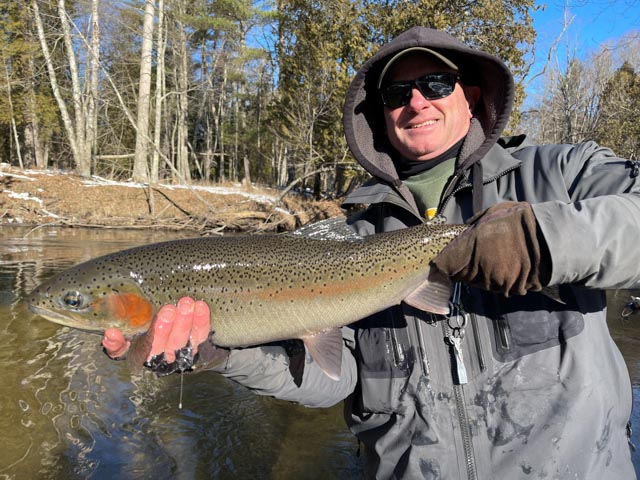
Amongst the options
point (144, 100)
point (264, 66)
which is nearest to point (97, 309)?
point (144, 100)

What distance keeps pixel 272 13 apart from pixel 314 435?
23.8 metres

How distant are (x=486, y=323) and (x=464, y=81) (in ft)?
5.30

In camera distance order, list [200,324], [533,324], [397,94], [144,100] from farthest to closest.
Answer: [144,100]
[397,94]
[200,324]
[533,324]

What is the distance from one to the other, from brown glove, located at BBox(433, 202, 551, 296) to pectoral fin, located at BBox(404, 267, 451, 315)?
206mm

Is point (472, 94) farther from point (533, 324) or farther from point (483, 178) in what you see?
point (533, 324)

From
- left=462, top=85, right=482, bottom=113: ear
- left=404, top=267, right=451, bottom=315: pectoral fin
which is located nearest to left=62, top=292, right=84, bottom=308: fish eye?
left=404, top=267, right=451, bottom=315: pectoral fin

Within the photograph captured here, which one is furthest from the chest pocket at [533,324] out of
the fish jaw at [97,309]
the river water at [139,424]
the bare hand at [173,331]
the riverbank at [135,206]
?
the riverbank at [135,206]

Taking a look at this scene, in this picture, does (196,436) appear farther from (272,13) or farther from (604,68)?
(604,68)

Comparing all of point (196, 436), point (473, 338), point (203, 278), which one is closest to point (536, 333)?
point (473, 338)

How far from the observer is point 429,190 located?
2.54 metres

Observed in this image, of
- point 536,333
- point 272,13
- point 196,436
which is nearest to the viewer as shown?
point 536,333

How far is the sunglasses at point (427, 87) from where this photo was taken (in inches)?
100

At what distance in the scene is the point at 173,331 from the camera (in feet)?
7.39

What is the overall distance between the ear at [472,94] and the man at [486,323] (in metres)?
0.19
